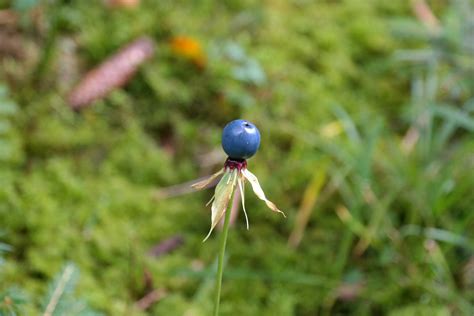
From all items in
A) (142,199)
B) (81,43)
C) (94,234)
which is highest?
(81,43)

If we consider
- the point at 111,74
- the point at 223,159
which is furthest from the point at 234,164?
the point at 111,74

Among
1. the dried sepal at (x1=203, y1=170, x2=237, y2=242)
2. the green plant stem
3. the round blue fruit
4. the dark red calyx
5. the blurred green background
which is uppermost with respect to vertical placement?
the blurred green background

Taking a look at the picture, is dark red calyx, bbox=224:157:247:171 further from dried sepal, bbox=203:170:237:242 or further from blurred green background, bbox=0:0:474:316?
blurred green background, bbox=0:0:474:316

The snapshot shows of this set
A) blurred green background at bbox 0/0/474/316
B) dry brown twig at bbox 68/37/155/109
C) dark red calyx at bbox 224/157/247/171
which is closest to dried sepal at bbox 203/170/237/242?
dark red calyx at bbox 224/157/247/171

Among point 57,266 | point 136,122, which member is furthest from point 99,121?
point 57,266

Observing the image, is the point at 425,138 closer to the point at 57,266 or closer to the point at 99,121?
the point at 99,121

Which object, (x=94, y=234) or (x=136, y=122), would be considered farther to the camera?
(x=136, y=122)

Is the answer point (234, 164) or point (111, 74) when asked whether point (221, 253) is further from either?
point (111, 74)
